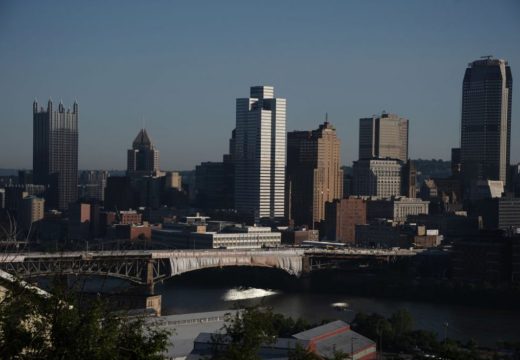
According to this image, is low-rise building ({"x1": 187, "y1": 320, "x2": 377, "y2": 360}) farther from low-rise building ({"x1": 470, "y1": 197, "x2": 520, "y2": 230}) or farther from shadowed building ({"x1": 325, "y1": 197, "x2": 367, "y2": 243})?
low-rise building ({"x1": 470, "y1": 197, "x2": 520, "y2": 230})

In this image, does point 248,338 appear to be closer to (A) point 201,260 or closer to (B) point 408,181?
(A) point 201,260

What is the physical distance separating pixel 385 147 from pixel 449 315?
5391cm

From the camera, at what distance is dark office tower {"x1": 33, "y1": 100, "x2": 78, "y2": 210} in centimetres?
6906

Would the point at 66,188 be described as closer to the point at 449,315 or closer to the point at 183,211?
the point at 183,211

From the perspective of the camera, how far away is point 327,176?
5312 cm

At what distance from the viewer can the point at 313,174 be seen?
52344 mm

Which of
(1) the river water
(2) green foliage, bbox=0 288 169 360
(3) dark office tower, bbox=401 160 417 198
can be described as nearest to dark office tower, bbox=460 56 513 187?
(3) dark office tower, bbox=401 160 417 198

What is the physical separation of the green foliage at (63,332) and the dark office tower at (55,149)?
203ft

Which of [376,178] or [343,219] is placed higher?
[376,178]

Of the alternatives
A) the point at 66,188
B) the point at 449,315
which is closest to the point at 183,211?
the point at 66,188

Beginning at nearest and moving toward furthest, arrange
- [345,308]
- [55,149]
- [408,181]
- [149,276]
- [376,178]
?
[345,308] → [149,276] → [408,181] → [376,178] → [55,149]

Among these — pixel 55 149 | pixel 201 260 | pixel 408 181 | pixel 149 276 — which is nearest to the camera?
pixel 149 276

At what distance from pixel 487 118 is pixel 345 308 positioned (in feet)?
160

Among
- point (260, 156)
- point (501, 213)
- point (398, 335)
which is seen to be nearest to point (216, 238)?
point (501, 213)
